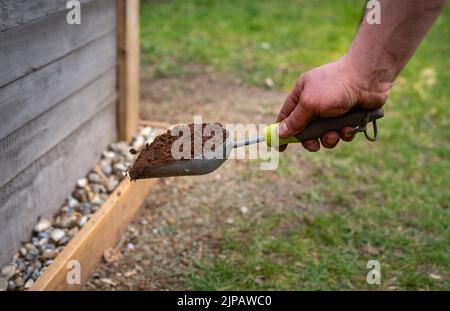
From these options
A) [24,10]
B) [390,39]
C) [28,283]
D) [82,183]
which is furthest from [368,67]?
[82,183]

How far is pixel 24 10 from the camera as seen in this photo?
7.14ft

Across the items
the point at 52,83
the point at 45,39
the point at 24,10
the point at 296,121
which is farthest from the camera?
the point at 52,83

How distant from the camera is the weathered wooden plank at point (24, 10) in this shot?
2035 millimetres

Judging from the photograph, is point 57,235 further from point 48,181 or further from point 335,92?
point 335,92

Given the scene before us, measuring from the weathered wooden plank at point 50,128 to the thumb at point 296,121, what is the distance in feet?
3.56

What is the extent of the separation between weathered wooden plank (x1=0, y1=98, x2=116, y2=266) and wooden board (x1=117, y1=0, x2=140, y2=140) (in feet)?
0.31

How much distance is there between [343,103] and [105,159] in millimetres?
1855

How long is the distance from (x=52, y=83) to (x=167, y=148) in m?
0.79

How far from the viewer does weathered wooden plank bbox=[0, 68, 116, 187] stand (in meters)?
2.22

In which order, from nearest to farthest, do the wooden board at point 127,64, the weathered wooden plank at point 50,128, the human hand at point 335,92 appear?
1. the human hand at point 335,92
2. the weathered wooden plank at point 50,128
3. the wooden board at point 127,64

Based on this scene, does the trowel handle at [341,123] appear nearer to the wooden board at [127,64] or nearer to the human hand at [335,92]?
the human hand at [335,92]

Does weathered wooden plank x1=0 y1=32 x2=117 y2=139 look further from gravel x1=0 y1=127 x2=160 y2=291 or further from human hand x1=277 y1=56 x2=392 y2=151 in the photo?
human hand x1=277 y1=56 x2=392 y2=151

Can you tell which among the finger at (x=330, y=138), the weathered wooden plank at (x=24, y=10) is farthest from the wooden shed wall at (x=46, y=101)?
the finger at (x=330, y=138)

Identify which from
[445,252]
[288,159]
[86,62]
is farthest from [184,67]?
[445,252]
